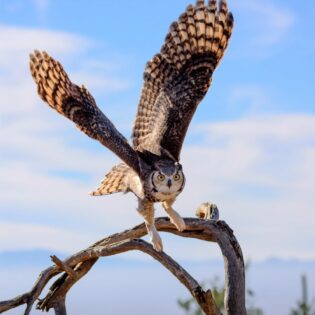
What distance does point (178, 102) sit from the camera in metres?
10.8

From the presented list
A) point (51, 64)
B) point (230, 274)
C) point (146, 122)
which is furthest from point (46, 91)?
point (230, 274)

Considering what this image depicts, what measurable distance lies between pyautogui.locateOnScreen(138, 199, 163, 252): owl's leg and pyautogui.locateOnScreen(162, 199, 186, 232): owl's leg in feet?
0.58

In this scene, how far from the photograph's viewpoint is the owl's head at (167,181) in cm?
929

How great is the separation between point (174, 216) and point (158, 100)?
1375 mm

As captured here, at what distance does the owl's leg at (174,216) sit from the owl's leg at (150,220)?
6.9 inches

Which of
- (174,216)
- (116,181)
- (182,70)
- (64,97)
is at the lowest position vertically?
(174,216)

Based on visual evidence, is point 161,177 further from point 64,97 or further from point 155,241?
point 64,97

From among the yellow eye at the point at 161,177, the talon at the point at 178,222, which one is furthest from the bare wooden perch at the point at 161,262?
the yellow eye at the point at 161,177

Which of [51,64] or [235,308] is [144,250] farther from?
[51,64]

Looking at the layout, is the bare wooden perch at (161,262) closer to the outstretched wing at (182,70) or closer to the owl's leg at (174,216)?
the owl's leg at (174,216)

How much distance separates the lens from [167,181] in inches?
365

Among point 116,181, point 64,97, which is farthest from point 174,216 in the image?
point 64,97

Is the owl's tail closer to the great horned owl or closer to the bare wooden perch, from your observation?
the great horned owl

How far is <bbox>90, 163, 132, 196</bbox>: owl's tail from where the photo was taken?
10.3m
